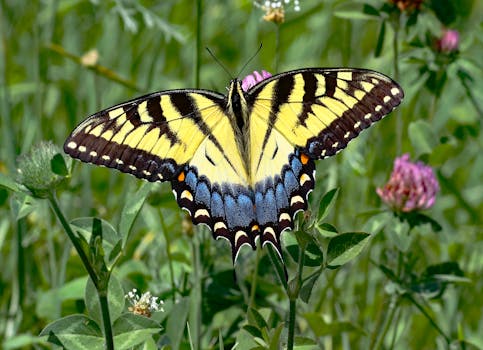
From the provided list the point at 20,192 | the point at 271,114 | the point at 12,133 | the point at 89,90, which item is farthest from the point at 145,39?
the point at 20,192

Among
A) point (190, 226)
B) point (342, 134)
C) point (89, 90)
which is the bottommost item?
point (190, 226)

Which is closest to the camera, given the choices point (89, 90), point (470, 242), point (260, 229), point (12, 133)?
point (260, 229)

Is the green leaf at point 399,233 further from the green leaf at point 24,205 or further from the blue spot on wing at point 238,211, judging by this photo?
the green leaf at point 24,205

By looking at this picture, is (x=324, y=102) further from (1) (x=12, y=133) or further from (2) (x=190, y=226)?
(1) (x=12, y=133)

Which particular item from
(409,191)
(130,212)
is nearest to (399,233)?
(409,191)

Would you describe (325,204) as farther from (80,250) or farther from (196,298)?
(196,298)

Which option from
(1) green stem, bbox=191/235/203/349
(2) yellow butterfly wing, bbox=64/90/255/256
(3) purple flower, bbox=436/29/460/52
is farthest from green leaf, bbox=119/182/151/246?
(3) purple flower, bbox=436/29/460/52
